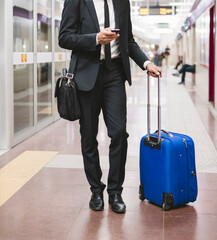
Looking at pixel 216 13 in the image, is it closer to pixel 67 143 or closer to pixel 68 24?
pixel 67 143

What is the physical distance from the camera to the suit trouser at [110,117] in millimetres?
3146

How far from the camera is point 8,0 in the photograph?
528 centimetres

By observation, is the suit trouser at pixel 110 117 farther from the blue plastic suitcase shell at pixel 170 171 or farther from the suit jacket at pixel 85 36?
the blue plastic suitcase shell at pixel 170 171

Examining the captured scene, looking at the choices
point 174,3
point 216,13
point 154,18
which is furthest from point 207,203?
point 154,18

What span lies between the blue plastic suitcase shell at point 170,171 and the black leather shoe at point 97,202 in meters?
0.35

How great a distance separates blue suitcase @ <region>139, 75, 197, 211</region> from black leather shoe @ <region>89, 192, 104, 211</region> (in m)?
0.35

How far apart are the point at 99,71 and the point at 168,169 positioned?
0.79 m

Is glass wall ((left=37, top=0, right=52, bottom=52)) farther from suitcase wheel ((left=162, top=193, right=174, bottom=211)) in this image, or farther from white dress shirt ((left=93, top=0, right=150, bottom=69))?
suitcase wheel ((left=162, top=193, right=174, bottom=211))

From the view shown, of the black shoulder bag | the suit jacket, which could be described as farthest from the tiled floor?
the suit jacket

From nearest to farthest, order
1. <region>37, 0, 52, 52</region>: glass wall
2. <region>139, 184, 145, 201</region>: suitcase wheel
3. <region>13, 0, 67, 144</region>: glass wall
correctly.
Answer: <region>139, 184, 145, 201</region>: suitcase wheel → <region>13, 0, 67, 144</region>: glass wall → <region>37, 0, 52, 52</region>: glass wall

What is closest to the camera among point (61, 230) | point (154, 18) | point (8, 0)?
point (61, 230)

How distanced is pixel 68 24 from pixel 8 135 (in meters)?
2.58

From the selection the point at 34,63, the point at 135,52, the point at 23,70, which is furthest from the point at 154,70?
the point at 34,63

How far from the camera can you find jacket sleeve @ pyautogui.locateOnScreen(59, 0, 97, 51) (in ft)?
9.88
